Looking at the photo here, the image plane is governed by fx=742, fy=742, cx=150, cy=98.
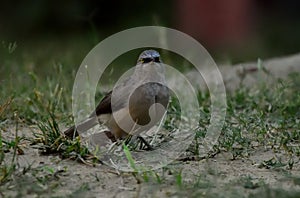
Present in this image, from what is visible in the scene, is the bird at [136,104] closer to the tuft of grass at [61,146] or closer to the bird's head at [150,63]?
the bird's head at [150,63]

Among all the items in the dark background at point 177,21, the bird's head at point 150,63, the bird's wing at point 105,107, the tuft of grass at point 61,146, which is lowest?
the tuft of grass at point 61,146

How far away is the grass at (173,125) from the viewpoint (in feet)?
13.6

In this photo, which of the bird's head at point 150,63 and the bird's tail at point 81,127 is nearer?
the bird's tail at point 81,127

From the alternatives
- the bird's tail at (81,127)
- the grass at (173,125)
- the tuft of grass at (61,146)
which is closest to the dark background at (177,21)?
the grass at (173,125)

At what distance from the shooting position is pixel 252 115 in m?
5.70

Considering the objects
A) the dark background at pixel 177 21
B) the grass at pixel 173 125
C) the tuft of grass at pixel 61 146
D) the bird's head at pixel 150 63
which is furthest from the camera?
the dark background at pixel 177 21

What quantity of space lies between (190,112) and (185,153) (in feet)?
3.40

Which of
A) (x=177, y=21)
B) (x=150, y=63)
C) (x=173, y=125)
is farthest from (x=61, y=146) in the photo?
(x=177, y=21)

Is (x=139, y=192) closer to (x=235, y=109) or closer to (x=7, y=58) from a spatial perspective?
(x=235, y=109)

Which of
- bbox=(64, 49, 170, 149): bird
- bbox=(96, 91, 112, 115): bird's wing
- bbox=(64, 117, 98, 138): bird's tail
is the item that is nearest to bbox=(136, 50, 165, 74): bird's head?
bbox=(64, 49, 170, 149): bird

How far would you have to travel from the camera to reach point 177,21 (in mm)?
13266

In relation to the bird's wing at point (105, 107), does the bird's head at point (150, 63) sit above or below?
above

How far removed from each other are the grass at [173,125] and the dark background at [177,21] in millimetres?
A: 5086

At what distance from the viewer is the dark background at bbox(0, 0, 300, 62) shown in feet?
39.3
